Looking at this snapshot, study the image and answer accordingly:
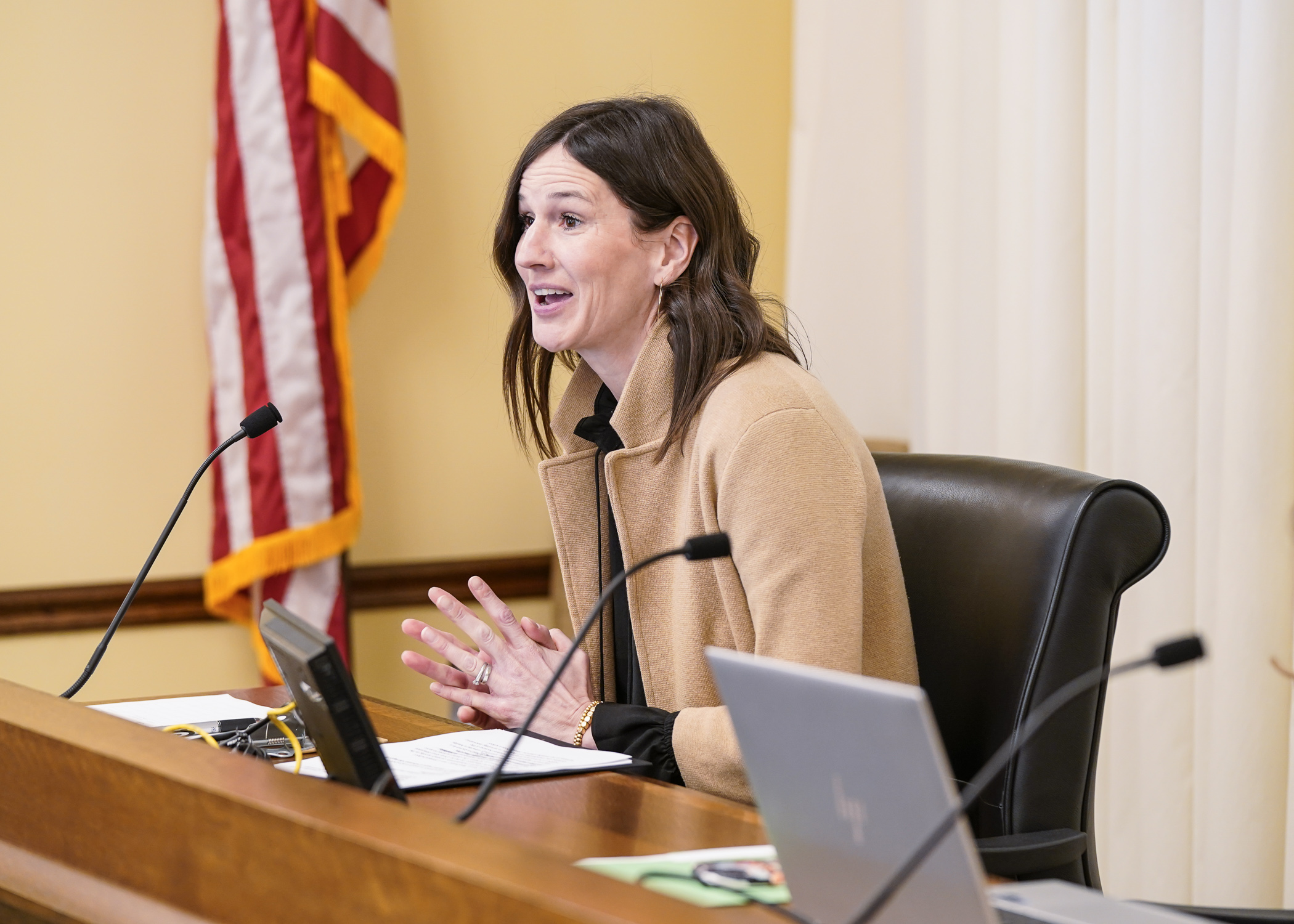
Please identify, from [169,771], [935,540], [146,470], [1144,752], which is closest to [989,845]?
[935,540]

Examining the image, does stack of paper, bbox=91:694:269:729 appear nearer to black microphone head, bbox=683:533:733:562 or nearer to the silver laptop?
black microphone head, bbox=683:533:733:562

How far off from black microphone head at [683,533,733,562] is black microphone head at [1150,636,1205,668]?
0.36 m

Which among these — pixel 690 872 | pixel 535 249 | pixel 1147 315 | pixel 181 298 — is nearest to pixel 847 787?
pixel 690 872

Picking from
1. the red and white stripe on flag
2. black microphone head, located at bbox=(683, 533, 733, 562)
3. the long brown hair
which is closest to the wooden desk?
black microphone head, located at bbox=(683, 533, 733, 562)

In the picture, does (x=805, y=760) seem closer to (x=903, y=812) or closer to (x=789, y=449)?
(x=903, y=812)

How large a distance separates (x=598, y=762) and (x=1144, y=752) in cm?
134

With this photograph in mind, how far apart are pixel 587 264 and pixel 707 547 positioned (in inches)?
27.3

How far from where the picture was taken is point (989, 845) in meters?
1.30

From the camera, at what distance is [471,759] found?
52.3 inches

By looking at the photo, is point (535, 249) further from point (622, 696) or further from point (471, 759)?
point (471, 759)

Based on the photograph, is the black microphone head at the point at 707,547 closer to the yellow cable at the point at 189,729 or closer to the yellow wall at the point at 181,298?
the yellow cable at the point at 189,729

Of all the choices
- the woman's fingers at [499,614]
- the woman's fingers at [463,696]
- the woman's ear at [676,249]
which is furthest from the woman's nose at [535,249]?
the woman's fingers at [463,696]

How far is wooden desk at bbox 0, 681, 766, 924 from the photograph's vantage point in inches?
28.4

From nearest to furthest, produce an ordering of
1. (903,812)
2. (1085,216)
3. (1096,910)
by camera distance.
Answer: (903,812)
(1096,910)
(1085,216)
